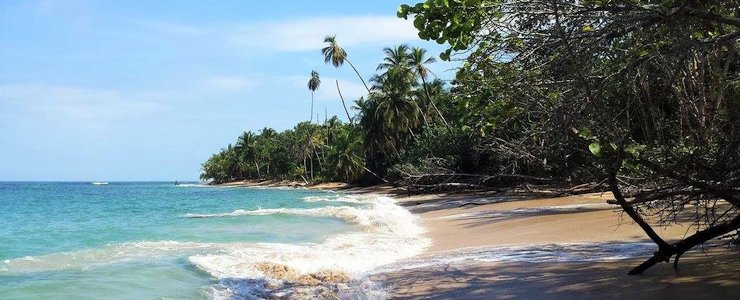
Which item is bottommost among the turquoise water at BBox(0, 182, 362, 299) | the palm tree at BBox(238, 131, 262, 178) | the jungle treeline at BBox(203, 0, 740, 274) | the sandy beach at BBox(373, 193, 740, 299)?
the turquoise water at BBox(0, 182, 362, 299)

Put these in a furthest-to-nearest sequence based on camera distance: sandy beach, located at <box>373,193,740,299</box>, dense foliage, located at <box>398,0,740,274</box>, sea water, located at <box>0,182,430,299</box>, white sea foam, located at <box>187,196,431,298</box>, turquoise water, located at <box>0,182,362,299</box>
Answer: turquoise water, located at <box>0,182,362,299</box> → sea water, located at <box>0,182,430,299</box> → white sea foam, located at <box>187,196,431,298</box> → sandy beach, located at <box>373,193,740,299</box> → dense foliage, located at <box>398,0,740,274</box>

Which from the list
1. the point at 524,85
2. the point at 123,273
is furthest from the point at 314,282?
the point at 524,85

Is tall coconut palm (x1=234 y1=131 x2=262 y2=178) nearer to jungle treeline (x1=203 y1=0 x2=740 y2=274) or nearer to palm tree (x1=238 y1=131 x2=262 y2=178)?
palm tree (x1=238 y1=131 x2=262 y2=178)

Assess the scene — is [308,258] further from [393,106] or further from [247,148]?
[247,148]

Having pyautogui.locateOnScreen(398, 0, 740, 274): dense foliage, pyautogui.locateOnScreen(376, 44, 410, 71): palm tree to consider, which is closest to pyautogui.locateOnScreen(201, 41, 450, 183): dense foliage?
pyautogui.locateOnScreen(376, 44, 410, 71): palm tree

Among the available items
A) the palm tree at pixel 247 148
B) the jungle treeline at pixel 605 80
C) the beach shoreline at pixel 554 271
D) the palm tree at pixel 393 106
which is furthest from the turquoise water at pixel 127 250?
the palm tree at pixel 247 148

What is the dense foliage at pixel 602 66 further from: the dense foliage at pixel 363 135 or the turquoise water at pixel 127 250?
the dense foliage at pixel 363 135

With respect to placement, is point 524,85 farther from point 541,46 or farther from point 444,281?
point 444,281

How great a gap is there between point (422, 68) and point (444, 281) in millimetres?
40710

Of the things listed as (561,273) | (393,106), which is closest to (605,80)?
(561,273)

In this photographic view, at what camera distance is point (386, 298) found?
718cm

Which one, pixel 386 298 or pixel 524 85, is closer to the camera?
pixel 524 85

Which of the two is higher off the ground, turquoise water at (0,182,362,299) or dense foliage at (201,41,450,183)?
dense foliage at (201,41,450,183)

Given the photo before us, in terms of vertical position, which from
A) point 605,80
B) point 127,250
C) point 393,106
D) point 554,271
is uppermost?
point 393,106
